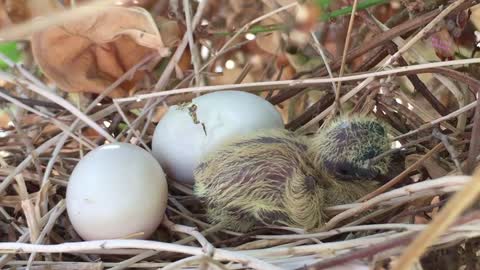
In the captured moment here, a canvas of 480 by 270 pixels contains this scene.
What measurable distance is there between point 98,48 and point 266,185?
34 centimetres

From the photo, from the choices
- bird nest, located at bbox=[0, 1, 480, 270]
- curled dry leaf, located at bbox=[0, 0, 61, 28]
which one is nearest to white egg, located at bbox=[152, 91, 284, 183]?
bird nest, located at bbox=[0, 1, 480, 270]

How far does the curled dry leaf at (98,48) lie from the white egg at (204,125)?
0.11 meters

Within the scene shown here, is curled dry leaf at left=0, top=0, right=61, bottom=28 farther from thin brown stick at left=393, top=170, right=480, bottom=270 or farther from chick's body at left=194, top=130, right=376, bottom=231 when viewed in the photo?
thin brown stick at left=393, top=170, right=480, bottom=270

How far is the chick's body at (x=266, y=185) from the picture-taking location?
53 centimetres

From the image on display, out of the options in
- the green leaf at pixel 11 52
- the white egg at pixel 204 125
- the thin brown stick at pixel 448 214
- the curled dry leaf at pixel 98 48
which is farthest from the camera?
the green leaf at pixel 11 52

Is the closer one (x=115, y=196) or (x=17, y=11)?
(x=115, y=196)

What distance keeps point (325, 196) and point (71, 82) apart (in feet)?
1.22

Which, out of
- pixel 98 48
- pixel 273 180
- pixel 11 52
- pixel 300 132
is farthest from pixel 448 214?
pixel 11 52

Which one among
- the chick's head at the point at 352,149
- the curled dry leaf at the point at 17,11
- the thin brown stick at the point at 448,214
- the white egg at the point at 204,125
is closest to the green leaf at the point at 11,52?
the curled dry leaf at the point at 17,11

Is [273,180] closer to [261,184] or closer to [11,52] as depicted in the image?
[261,184]

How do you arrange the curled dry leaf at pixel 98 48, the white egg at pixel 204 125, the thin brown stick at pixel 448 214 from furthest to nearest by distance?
1. the curled dry leaf at pixel 98 48
2. the white egg at pixel 204 125
3. the thin brown stick at pixel 448 214

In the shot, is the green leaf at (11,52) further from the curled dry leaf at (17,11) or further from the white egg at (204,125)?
the white egg at (204,125)

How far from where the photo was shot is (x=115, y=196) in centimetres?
54

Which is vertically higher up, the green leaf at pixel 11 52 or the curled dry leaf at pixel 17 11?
the curled dry leaf at pixel 17 11
